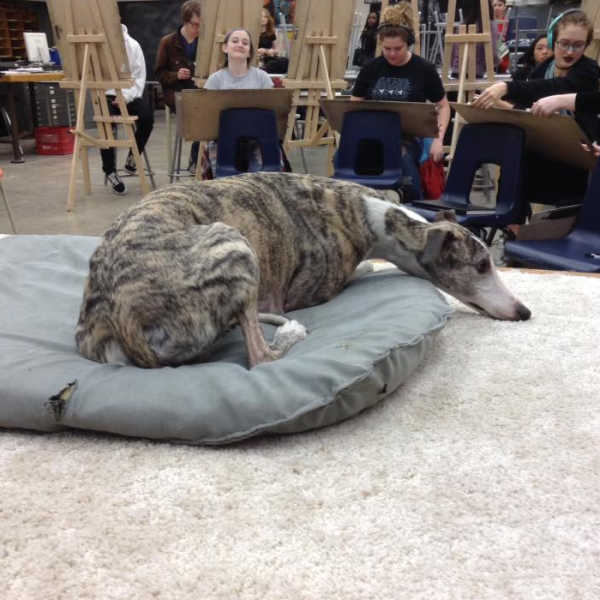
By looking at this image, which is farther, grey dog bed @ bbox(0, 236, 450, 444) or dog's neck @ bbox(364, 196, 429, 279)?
dog's neck @ bbox(364, 196, 429, 279)

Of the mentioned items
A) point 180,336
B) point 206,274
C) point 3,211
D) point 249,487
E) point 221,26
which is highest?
point 221,26

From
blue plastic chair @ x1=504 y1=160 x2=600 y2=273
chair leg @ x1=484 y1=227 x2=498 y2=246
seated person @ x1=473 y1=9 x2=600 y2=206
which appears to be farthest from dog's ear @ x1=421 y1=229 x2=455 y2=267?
chair leg @ x1=484 y1=227 x2=498 y2=246

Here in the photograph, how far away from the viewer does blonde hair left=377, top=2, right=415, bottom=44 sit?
4.37 metres

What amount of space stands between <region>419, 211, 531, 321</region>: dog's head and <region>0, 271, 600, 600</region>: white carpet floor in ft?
1.71

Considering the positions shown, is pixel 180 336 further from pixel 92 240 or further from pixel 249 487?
pixel 92 240

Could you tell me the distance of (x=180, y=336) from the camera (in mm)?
1871

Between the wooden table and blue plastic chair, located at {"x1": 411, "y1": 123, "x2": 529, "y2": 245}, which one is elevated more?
blue plastic chair, located at {"x1": 411, "y1": 123, "x2": 529, "y2": 245}

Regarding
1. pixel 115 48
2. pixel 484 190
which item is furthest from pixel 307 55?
pixel 484 190

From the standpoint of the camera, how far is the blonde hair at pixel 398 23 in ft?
14.3

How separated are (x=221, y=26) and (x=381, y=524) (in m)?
4.61

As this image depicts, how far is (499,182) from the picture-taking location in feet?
11.4

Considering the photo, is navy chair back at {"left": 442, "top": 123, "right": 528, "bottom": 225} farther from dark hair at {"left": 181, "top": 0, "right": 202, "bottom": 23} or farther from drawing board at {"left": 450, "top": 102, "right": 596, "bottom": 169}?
dark hair at {"left": 181, "top": 0, "right": 202, "bottom": 23}

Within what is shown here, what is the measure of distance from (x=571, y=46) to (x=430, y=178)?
4.04 ft

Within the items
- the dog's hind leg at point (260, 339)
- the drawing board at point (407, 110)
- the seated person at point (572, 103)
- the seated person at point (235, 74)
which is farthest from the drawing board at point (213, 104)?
the dog's hind leg at point (260, 339)
